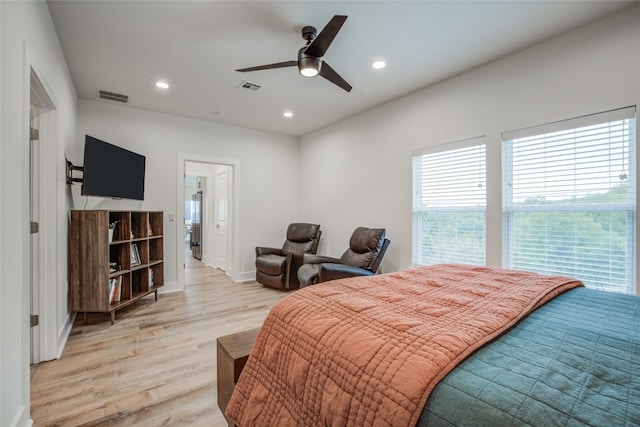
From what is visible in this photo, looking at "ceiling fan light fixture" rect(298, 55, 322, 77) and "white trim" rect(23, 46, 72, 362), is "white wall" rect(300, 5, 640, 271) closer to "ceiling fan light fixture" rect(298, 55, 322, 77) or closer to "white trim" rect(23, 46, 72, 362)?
"ceiling fan light fixture" rect(298, 55, 322, 77)

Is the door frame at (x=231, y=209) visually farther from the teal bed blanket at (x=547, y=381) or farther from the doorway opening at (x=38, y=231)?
the teal bed blanket at (x=547, y=381)

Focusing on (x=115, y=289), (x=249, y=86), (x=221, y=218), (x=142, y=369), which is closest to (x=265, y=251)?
(x=221, y=218)

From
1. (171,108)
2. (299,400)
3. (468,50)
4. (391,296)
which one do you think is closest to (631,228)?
(468,50)

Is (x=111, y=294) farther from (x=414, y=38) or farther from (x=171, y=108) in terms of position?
(x=414, y=38)

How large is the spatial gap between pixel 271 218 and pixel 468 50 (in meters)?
3.87

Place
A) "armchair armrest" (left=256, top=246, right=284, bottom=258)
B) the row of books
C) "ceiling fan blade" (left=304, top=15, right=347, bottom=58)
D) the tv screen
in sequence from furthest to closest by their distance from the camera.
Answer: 1. "armchair armrest" (left=256, top=246, right=284, bottom=258)
2. the row of books
3. the tv screen
4. "ceiling fan blade" (left=304, top=15, right=347, bottom=58)

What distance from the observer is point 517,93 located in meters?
2.68

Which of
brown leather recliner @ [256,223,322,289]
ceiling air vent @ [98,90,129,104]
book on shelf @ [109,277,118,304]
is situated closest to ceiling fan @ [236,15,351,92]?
ceiling air vent @ [98,90,129,104]

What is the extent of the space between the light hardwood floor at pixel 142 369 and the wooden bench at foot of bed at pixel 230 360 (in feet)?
0.80

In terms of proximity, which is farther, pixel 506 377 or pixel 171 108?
pixel 171 108

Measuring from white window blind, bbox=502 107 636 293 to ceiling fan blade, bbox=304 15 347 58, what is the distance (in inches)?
76.1

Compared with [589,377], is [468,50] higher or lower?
higher

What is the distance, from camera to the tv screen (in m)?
2.89

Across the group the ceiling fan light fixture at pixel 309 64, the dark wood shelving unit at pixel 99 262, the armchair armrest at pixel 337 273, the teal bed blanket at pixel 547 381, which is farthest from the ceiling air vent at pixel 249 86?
the teal bed blanket at pixel 547 381
